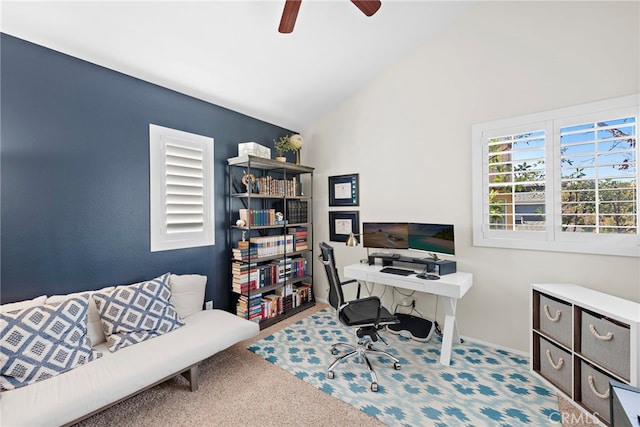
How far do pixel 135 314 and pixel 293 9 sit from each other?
257cm

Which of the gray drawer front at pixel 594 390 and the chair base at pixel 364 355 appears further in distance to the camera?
the chair base at pixel 364 355

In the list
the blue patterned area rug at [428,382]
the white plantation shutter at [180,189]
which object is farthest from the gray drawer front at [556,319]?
the white plantation shutter at [180,189]

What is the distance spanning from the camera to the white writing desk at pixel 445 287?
2.40 meters

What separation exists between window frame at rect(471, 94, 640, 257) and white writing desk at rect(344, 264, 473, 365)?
521 millimetres

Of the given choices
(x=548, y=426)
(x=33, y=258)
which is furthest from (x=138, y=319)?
(x=548, y=426)

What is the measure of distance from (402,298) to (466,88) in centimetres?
245

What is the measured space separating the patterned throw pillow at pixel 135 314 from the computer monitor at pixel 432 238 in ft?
7.94

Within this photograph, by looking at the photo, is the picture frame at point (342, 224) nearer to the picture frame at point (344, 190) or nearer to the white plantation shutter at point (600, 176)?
the picture frame at point (344, 190)

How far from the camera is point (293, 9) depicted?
1830 millimetres

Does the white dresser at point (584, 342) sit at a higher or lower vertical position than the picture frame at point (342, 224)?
lower

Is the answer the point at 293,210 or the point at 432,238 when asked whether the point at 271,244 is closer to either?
the point at 293,210

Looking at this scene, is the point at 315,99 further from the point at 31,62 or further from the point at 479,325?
the point at 479,325

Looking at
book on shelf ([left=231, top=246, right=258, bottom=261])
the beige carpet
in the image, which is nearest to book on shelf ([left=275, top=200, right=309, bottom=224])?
book on shelf ([left=231, top=246, right=258, bottom=261])

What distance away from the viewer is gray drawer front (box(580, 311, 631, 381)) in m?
1.53
